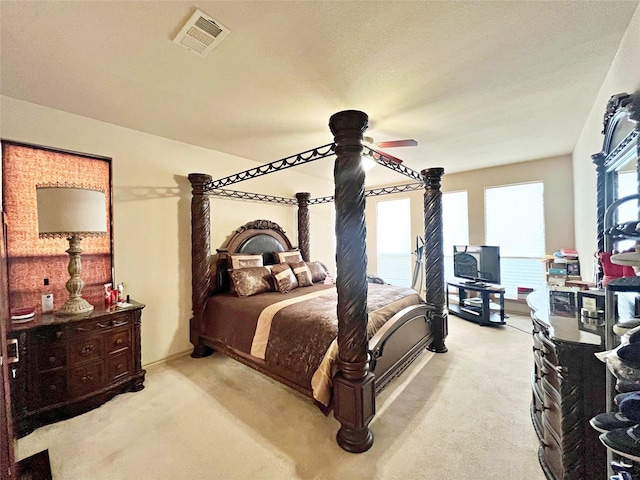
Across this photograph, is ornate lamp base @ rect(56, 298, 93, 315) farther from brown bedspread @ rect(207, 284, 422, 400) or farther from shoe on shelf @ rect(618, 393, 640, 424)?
shoe on shelf @ rect(618, 393, 640, 424)

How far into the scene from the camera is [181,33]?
1.54 meters

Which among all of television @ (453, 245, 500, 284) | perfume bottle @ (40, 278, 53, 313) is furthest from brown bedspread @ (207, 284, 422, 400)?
television @ (453, 245, 500, 284)

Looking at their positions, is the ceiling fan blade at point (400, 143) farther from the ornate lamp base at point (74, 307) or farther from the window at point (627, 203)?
the ornate lamp base at point (74, 307)

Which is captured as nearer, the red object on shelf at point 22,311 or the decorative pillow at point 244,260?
the red object on shelf at point 22,311

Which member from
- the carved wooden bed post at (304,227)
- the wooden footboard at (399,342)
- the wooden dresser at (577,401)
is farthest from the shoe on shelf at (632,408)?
the carved wooden bed post at (304,227)

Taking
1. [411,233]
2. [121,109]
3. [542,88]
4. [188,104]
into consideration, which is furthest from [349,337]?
[411,233]

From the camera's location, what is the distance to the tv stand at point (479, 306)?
404cm

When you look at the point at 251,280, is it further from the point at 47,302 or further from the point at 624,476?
the point at 624,476

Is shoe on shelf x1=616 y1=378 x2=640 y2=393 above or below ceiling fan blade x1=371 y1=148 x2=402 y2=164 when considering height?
below

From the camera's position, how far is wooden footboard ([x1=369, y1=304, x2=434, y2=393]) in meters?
2.14

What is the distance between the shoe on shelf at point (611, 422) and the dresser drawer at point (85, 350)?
10.3 feet

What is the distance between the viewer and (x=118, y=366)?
92.5 inches

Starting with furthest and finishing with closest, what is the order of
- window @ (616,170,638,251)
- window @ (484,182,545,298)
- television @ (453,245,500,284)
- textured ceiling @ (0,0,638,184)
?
window @ (484,182,545,298) < television @ (453,245,500,284) < window @ (616,170,638,251) < textured ceiling @ (0,0,638,184)

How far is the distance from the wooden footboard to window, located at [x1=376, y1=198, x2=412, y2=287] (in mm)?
3108
